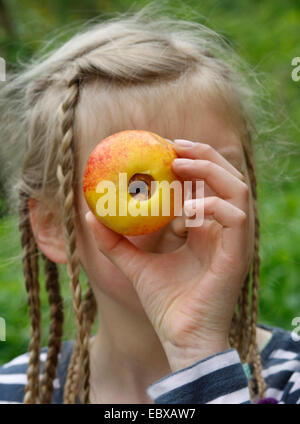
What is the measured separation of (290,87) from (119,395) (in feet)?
21.5

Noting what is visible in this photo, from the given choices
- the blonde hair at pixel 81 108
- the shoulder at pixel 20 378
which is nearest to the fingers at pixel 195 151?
the blonde hair at pixel 81 108

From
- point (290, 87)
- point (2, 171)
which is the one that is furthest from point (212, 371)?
point (290, 87)

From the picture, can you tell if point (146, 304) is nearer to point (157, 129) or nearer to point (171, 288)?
point (171, 288)

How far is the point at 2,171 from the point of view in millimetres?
2725

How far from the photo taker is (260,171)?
2680 millimetres

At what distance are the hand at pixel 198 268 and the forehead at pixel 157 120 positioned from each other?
20cm

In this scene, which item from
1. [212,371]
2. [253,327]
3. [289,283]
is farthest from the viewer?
[289,283]

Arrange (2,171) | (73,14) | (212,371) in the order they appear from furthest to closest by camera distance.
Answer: (73,14), (2,171), (212,371)

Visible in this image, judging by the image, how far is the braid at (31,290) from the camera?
218 centimetres

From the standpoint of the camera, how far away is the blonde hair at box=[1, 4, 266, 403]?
193 centimetres

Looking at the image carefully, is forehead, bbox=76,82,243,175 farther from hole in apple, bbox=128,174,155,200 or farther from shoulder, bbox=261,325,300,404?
shoulder, bbox=261,325,300,404

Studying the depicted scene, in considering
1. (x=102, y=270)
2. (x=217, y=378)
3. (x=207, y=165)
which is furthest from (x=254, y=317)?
(x=207, y=165)

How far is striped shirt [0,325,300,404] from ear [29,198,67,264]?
532 mm

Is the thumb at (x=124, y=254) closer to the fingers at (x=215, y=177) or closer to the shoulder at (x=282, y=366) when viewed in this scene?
the fingers at (x=215, y=177)
